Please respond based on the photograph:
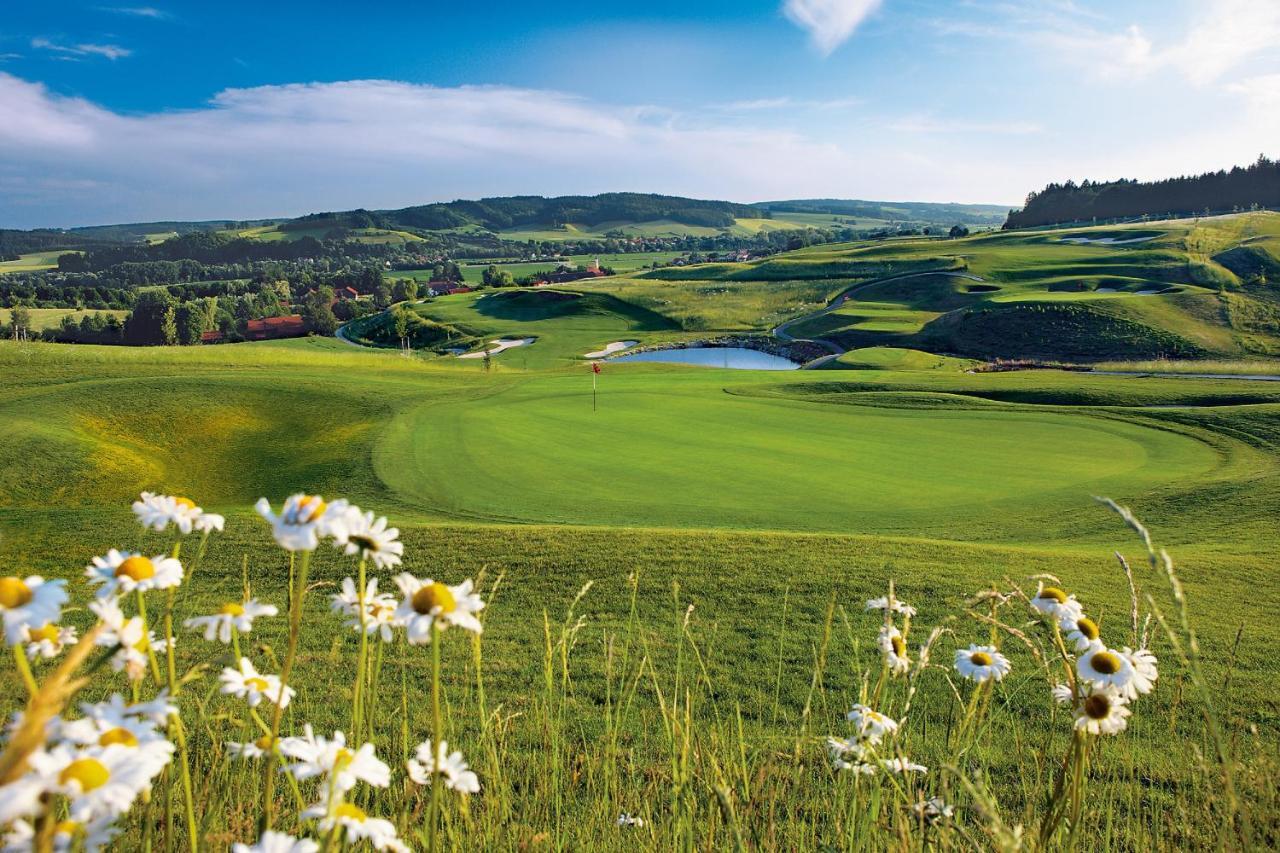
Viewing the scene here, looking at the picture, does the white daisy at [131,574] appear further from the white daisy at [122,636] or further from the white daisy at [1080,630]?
the white daisy at [1080,630]

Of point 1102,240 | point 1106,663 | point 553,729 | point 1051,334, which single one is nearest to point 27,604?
point 553,729

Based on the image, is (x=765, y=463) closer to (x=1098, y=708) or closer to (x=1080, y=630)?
(x=1080, y=630)

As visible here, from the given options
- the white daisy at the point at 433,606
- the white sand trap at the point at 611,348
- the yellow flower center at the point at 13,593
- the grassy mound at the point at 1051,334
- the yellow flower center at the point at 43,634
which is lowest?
the white sand trap at the point at 611,348

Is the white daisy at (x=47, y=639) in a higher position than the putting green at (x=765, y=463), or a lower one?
higher

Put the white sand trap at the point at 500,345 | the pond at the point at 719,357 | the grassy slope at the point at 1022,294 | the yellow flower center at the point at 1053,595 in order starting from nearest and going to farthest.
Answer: the yellow flower center at the point at 1053,595 < the grassy slope at the point at 1022,294 < the pond at the point at 719,357 < the white sand trap at the point at 500,345

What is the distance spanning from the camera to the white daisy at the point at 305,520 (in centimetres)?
134

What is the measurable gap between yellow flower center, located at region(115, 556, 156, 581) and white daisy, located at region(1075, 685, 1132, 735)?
2325 millimetres

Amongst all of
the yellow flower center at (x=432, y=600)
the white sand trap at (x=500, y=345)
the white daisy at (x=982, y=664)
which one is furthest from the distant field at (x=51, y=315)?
the white daisy at (x=982, y=664)

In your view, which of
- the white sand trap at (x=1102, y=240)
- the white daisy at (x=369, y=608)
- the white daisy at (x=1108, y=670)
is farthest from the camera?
the white sand trap at (x=1102, y=240)

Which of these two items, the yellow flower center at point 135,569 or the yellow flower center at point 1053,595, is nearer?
the yellow flower center at point 135,569

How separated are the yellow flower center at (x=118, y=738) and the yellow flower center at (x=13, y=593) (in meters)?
0.39

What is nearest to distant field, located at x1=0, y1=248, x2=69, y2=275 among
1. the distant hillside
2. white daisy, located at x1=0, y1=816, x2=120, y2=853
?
the distant hillside

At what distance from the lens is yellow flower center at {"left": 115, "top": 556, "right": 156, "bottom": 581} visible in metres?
1.69

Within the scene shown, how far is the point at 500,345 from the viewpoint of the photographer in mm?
65000
